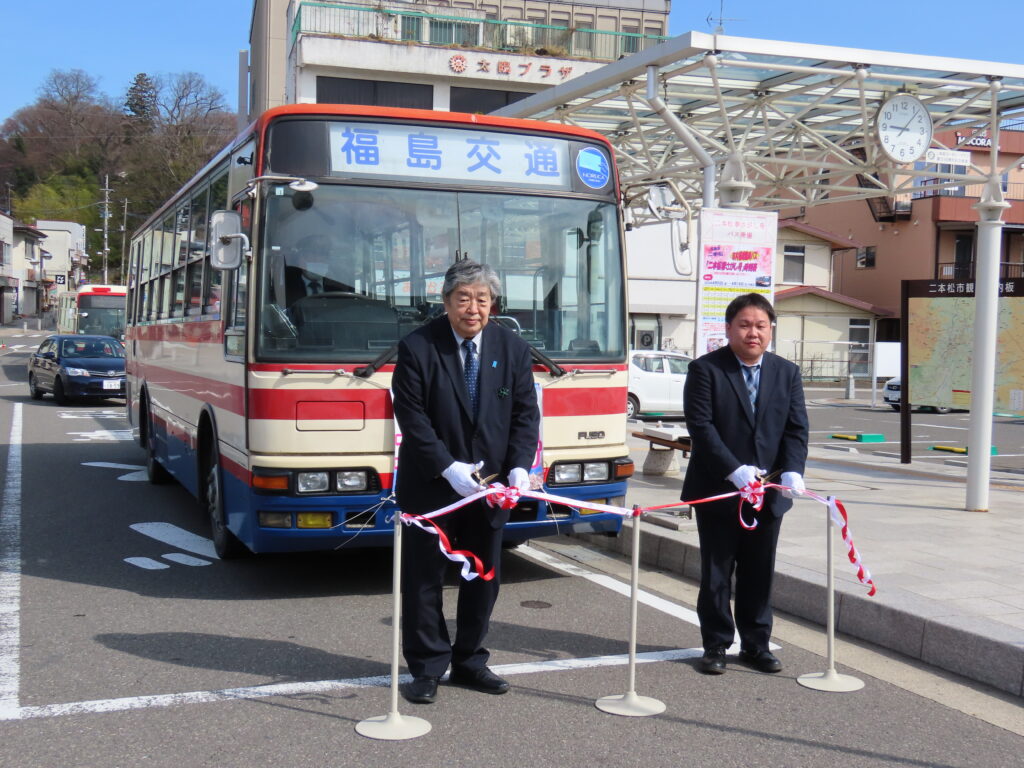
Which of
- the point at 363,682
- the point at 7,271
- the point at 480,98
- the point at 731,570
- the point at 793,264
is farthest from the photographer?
the point at 7,271

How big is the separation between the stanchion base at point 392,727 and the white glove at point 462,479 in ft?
3.16

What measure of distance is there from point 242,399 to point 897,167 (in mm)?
8184

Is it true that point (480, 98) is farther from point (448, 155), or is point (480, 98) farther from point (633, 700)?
point (633, 700)

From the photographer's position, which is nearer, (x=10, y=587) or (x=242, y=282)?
(x=242, y=282)

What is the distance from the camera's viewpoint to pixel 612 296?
7109 mm

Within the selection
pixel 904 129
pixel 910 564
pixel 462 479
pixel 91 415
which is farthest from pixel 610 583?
pixel 91 415

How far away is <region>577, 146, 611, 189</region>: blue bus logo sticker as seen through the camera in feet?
23.3

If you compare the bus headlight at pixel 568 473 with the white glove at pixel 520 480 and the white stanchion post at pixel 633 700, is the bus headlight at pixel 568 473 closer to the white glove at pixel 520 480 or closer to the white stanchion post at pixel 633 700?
the white stanchion post at pixel 633 700

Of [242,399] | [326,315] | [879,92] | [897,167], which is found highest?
[879,92]

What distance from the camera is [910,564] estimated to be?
278 inches

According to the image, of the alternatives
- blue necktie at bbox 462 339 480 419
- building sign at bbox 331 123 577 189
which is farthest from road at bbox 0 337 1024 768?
building sign at bbox 331 123 577 189

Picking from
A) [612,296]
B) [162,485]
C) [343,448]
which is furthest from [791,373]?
[162,485]

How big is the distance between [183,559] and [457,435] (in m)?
4.04

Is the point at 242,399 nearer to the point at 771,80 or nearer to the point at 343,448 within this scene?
the point at 343,448
